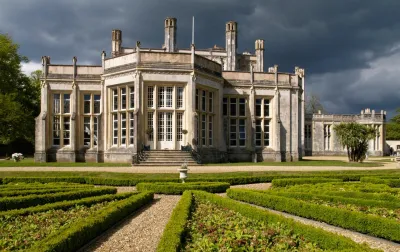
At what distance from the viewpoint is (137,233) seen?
29.0 feet

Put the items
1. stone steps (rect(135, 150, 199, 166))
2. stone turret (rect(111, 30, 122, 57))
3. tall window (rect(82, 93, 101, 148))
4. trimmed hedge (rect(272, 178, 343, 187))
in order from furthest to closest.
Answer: stone turret (rect(111, 30, 122, 57))
tall window (rect(82, 93, 101, 148))
stone steps (rect(135, 150, 199, 166))
trimmed hedge (rect(272, 178, 343, 187))

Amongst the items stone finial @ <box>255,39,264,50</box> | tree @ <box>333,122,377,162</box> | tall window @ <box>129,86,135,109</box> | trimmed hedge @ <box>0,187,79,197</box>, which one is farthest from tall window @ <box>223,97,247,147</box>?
trimmed hedge @ <box>0,187,79,197</box>

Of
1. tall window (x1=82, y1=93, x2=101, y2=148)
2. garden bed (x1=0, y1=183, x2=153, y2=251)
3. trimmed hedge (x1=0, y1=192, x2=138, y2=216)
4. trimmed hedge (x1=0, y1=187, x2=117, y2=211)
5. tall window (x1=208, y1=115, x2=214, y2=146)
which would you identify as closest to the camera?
garden bed (x1=0, y1=183, x2=153, y2=251)

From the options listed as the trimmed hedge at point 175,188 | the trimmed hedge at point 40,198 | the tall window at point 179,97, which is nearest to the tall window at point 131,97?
the tall window at point 179,97

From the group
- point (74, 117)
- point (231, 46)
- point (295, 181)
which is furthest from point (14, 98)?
point (295, 181)

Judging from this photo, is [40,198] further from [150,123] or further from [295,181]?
[150,123]

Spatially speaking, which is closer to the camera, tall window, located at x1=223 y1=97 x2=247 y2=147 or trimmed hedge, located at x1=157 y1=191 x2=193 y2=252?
trimmed hedge, located at x1=157 y1=191 x2=193 y2=252

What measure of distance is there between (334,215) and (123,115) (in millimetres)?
24134

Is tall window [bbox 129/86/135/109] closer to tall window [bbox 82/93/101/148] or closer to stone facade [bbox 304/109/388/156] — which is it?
tall window [bbox 82/93/101/148]

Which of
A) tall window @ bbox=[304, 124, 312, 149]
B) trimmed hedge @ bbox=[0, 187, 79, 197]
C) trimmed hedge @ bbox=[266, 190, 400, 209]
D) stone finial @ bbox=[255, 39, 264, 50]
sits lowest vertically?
trimmed hedge @ bbox=[266, 190, 400, 209]

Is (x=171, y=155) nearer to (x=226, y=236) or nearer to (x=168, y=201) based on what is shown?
(x=168, y=201)

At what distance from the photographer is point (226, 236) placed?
25.4 ft

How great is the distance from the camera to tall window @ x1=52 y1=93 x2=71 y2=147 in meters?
34.5

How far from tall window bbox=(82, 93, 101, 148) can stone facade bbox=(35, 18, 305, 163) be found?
0.09 metres
